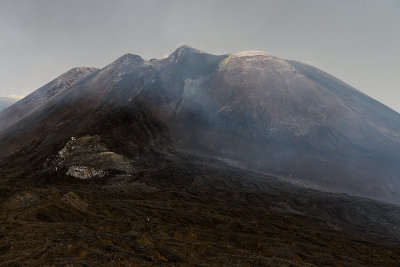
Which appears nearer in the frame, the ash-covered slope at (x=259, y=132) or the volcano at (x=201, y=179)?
the volcano at (x=201, y=179)

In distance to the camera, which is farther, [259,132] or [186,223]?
[259,132]

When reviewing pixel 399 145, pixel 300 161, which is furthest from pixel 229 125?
pixel 399 145

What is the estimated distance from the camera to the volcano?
4294 centimetres

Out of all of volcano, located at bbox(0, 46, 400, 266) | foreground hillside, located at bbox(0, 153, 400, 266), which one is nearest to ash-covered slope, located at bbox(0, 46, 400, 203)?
volcano, located at bbox(0, 46, 400, 266)

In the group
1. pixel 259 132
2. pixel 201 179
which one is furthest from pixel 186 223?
pixel 259 132

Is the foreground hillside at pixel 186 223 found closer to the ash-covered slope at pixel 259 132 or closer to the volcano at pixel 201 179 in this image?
the volcano at pixel 201 179

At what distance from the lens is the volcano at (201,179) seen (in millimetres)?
42938

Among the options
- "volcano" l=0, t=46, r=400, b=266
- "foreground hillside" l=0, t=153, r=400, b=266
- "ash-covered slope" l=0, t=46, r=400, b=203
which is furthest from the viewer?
"ash-covered slope" l=0, t=46, r=400, b=203

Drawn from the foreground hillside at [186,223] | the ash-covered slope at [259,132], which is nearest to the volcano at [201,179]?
the foreground hillside at [186,223]

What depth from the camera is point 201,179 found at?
112 metres

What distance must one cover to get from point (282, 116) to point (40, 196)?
15871 centimetres

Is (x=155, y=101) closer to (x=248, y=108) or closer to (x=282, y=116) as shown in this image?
(x=248, y=108)

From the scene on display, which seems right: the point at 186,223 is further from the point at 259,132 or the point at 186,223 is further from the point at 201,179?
the point at 259,132

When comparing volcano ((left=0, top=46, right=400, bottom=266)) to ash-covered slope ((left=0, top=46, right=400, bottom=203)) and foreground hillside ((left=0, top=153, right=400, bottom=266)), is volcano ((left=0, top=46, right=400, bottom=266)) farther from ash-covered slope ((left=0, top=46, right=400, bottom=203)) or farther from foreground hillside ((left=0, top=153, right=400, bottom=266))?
ash-covered slope ((left=0, top=46, right=400, bottom=203))
